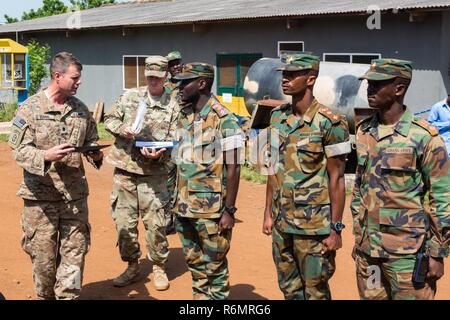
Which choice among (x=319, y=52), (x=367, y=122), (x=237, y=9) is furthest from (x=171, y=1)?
(x=367, y=122)

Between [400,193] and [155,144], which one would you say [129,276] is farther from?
[400,193]

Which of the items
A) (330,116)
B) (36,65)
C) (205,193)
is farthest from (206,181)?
(36,65)

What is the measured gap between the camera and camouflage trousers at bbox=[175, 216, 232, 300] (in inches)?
170

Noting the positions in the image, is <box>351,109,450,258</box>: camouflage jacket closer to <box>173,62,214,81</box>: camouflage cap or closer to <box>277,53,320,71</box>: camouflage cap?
<box>277,53,320,71</box>: camouflage cap

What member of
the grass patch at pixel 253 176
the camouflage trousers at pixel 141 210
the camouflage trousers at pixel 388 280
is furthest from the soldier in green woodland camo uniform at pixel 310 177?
the grass patch at pixel 253 176

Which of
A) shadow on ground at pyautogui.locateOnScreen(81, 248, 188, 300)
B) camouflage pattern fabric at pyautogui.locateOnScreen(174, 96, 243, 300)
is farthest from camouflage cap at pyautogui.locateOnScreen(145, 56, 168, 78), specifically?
shadow on ground at pyautogui.locateOnScreen(81, 248, 188, 300)

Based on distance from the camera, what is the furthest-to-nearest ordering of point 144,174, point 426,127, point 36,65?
point 36,65, point 144,174, point 426,127

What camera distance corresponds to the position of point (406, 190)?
Result: 3.44m

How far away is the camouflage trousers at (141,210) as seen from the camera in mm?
5344

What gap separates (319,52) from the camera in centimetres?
1209

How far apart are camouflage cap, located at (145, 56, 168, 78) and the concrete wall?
638 cm

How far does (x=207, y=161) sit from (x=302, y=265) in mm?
994

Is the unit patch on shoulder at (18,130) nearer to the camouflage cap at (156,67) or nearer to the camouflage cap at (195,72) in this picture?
the camouflage cap at (195,72)

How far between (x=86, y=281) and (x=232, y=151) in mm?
2105
